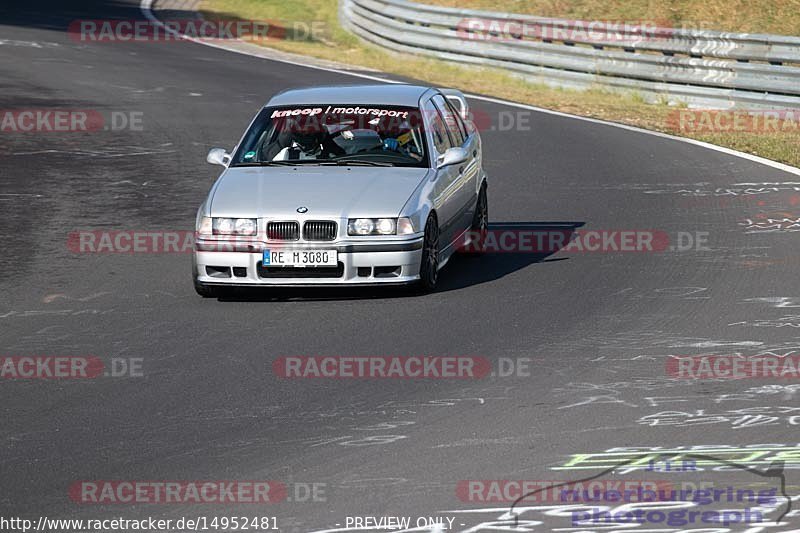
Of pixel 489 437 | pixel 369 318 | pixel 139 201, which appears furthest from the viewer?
pixel 139 201

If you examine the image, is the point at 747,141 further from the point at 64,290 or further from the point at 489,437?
the point at 489,437

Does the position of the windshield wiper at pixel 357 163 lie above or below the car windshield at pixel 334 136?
below

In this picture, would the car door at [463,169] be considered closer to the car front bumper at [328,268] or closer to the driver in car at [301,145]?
the driver in car at [301,145]

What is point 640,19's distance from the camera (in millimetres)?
32500

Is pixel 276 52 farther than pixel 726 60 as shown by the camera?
Yes

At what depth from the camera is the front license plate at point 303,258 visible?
1065 cm

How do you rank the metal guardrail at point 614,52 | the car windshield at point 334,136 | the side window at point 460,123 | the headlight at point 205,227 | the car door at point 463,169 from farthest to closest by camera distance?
the metal guardrail at point 614,52
the side window at point 460,123
the car door at point 463,169
the car windshield at point 334,136
the headlight at point 205,227

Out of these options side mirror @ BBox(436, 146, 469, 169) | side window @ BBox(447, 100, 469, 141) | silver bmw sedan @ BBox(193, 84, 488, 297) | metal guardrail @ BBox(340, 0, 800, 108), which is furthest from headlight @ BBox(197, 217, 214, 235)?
metal guardrail @ BBox(340, 0, 800, 108)

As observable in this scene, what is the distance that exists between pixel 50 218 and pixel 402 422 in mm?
7722

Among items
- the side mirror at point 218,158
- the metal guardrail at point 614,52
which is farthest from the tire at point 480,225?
the metal guardrail at point 614,52

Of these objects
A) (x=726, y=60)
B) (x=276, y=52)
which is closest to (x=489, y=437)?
(x=726, y=60)

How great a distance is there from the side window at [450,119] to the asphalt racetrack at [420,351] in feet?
3.76

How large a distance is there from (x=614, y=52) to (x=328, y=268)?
51.0 ft

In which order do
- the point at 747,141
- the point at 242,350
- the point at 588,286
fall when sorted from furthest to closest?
1. the point at 747,141
2. the point at 588,286
3. the point at 242,350
